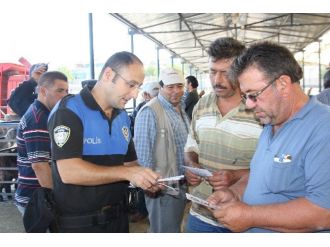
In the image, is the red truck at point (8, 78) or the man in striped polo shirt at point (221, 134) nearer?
the man in striped polo shirt at point (221, 134)

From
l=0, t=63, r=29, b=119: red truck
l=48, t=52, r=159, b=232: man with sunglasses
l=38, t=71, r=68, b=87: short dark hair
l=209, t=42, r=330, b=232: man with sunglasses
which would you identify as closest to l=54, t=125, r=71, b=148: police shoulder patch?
l=48, t=52, r=159, b=232: man with sunglasses

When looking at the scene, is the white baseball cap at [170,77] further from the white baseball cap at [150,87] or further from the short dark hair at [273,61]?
the short dark hair at [273,61]

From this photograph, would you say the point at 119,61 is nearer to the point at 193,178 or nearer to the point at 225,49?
the point at 225,49

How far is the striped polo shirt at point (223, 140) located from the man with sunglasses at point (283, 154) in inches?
19.0

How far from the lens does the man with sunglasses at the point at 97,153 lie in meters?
1.64

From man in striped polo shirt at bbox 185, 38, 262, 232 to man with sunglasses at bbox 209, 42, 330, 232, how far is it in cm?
48

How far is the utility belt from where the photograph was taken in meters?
1.74

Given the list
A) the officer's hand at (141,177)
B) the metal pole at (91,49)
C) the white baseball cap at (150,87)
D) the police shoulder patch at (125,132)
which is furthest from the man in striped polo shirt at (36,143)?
the white baseball cap at (150,87)

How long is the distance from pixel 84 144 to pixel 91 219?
373 mm

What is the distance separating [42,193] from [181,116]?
1.75 metres

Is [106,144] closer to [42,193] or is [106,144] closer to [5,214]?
[42,193]

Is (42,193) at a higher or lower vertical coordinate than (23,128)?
lower
